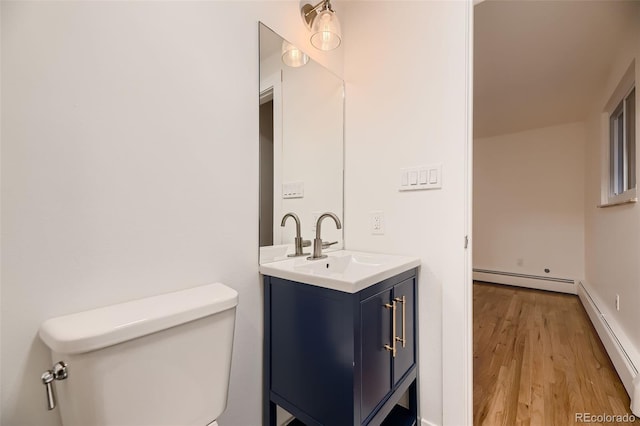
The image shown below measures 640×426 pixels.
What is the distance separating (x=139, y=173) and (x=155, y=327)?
0.46m

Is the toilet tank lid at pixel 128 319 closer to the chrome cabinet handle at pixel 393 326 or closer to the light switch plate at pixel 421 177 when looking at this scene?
the chrome cabinet handle at pixel 393 326

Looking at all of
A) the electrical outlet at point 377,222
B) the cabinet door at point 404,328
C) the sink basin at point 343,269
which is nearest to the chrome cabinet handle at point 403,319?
the cabinet door at point 404,328

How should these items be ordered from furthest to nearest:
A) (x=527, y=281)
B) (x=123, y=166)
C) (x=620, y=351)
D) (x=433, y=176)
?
(x=527, y=281)
(x=620, y=351)
(x=433, y=176)
(x=123, y=166)

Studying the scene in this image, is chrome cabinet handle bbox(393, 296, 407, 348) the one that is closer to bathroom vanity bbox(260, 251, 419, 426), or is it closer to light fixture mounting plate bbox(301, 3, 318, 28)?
bathroom vanity bbox(260, 251, 419, 426)

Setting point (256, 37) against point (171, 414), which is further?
point (256, 37)

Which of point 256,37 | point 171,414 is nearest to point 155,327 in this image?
point 171,414

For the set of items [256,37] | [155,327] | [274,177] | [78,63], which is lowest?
[155,327]

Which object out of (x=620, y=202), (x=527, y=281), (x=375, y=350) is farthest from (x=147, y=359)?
(x=527, y=281)

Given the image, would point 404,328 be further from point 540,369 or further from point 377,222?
point 540,369

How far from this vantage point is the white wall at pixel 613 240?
5.65ft

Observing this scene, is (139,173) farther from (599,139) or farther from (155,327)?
(599,139)

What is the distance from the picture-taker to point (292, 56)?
135 centimetres

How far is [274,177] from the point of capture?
1.28m

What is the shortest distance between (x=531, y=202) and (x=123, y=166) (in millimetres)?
4664
